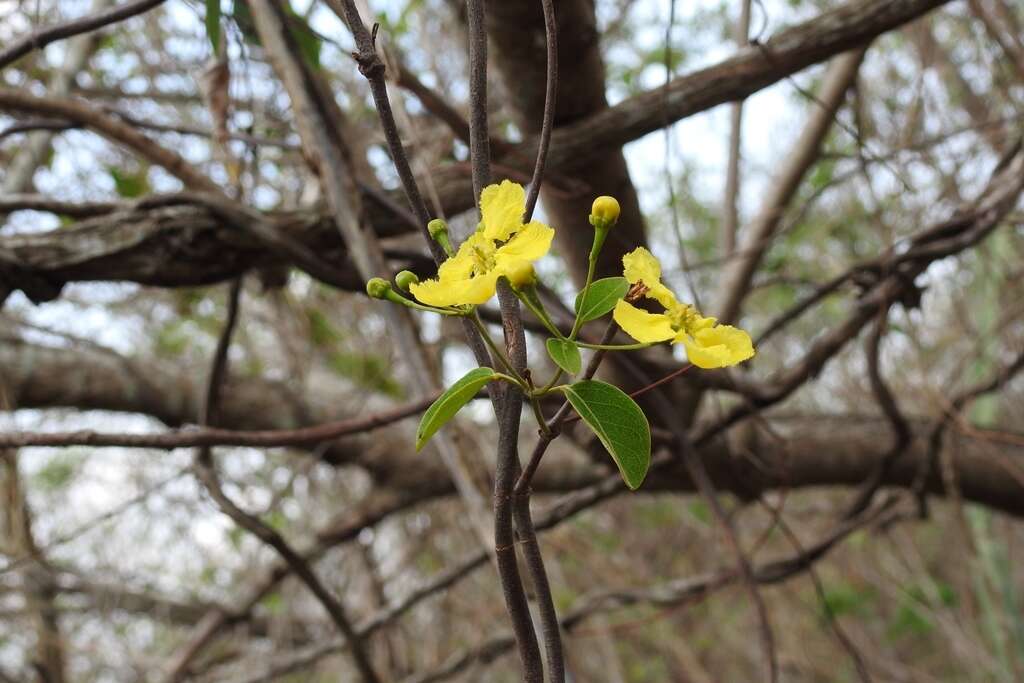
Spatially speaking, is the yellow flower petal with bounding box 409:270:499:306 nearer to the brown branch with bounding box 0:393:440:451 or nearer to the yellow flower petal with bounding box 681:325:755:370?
the yellow flower petal with bounding box 681:325:755:370

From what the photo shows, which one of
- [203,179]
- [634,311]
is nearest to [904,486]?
[203,179]

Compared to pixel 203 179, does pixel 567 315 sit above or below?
below

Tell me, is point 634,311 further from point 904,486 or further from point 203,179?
point 904,486

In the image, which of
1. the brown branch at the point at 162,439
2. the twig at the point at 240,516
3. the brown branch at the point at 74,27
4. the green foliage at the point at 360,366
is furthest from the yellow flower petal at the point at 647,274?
the green foliage at the point at 360,366

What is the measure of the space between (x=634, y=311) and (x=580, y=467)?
1.26 meters

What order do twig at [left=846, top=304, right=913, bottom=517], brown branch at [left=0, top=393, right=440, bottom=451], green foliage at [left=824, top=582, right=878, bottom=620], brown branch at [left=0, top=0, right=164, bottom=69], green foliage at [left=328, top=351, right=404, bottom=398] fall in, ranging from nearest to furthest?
brown branch at [left=0, top=393, right=440, bottom=451] → brown branch at [left=0, top=0, right=164, bottom=69] → twig at [left=846, top=304, right=913, bottom=517] → green foliage at [left=328, top=351, right=404, bottom=398] → green foliage at [left=824, top=582, right=878, bottom=620]

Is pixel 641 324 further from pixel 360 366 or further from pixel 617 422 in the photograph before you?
pixel 360 366

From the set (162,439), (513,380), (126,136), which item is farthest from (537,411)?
(126,136)

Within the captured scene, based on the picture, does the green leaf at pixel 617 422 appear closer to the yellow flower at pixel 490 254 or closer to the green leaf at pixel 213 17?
the yellow flower at pixel 490 254

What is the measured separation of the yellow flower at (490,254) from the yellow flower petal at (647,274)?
1.7 inches

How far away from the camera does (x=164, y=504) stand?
8.00 ft

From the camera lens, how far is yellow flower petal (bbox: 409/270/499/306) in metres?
0.32

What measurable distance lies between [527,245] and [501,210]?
1.0 inches

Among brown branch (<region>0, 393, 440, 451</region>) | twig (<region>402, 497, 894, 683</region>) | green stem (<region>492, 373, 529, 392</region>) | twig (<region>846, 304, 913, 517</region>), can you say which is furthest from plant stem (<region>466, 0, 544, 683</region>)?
twig (<region>402, 497, 894, 683</region>)
